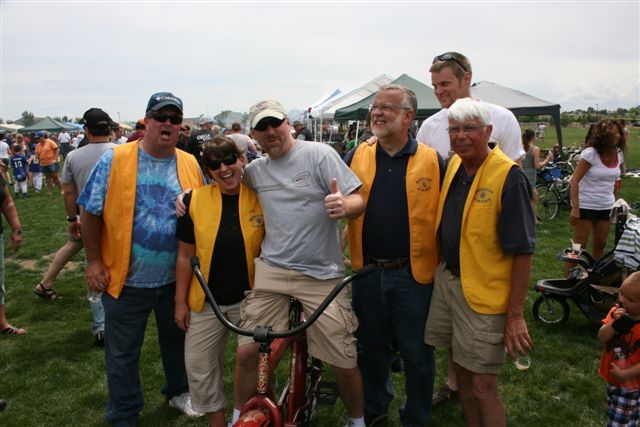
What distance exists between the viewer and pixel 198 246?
112 inches

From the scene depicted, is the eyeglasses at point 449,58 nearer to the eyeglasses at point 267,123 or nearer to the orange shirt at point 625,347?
the eyeglasses at point 267,123

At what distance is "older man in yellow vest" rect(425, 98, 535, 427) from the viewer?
2455mm

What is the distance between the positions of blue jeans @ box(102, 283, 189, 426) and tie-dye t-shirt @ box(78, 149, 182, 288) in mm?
116

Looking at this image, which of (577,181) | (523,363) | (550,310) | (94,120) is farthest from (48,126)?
(523,363)

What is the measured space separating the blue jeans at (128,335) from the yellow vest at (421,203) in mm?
1442

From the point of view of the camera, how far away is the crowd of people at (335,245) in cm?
256

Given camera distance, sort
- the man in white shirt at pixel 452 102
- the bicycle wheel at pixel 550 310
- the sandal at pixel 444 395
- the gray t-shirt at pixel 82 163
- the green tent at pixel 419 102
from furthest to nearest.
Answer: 1. the green tent at pixel 419 102
2. the bicycle wheel at pixel 550 310
3. the gray t-shirt at pixel 82 163
4. the sandal at pixel 444 395
5. the man in white shirt at pixel 452 102

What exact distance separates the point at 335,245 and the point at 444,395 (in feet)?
5.88

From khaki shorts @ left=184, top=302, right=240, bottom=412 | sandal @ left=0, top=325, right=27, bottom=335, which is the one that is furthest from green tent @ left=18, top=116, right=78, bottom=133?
khaki shorts @ left=184, top=302, right=240, bottom=412

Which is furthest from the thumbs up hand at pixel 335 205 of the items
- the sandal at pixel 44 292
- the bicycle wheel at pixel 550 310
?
the sandal at pixel 44 292

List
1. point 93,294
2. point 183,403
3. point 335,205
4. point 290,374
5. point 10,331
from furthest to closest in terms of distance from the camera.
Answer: point 10,331
point 183,403
point 93,294
point 290,374
point 335,205

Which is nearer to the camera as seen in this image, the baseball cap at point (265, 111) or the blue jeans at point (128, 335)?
the baseball cap at point (265, 111)

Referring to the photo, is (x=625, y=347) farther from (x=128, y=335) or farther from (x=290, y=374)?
(x=128, y=335)

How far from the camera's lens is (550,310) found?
5.13 m
